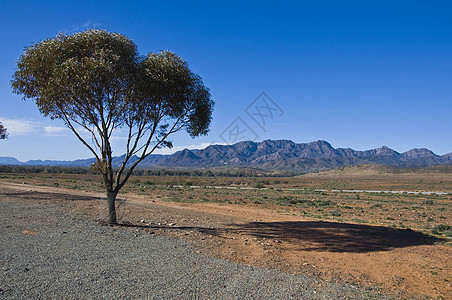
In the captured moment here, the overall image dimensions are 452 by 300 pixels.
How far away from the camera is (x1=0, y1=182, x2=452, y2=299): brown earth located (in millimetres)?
8649

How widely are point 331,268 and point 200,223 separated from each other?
317 inches

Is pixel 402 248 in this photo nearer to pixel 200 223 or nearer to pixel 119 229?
pixel 200 223

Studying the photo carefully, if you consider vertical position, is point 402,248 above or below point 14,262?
below

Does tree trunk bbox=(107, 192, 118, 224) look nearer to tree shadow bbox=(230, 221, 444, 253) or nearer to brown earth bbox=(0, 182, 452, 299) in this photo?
brown earth bbox=(0, 182, 452, 299)

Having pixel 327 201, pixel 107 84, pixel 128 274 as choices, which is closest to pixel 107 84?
pixel 107 84

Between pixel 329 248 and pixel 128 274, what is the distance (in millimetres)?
7723

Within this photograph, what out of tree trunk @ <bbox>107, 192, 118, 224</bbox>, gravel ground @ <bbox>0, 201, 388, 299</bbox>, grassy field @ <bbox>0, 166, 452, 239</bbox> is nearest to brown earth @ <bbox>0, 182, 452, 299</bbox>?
tree trunk @ <bbox>107, 192, 118, 224</bbox>

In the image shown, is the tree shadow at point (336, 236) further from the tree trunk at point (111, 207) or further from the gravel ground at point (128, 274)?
the tree trunk at point (111, 207)

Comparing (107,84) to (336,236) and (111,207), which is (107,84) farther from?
(336,236)

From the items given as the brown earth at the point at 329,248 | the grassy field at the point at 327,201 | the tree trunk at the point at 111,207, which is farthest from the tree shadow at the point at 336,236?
the tree trunk at the point at 111,207

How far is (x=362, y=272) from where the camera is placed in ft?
29.8

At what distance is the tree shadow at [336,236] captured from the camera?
1235cm

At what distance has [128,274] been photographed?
7531mm

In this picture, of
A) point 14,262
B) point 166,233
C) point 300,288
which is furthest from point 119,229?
point 300,288
